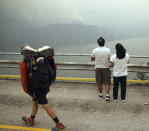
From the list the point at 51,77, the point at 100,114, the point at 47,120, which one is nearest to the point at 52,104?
the point at 47,120

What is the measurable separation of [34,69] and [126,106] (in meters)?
2.71

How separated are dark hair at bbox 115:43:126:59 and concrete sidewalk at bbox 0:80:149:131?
4.13 feet

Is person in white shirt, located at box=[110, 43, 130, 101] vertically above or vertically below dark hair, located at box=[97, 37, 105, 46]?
below

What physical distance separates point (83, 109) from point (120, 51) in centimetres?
170

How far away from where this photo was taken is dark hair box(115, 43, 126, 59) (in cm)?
451

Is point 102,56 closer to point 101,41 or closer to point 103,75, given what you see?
point 101,41

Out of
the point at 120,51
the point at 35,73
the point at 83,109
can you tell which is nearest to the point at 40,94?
the point at 35,73

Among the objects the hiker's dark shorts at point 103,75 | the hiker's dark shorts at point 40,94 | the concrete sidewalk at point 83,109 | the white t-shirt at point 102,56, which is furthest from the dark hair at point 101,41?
the hiker's dark shorts at point 40,94

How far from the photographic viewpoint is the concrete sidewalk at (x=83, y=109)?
377 centimetres

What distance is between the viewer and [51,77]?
3.29 metres

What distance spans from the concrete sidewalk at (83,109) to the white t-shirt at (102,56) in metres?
1.02

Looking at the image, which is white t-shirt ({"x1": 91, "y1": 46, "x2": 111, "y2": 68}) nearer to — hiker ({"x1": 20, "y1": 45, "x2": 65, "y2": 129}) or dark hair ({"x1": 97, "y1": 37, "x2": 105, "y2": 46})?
dark hair ({"x1": 97, "y1": 37, "x2": 105, "y2": 46})

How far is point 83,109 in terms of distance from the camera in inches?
179

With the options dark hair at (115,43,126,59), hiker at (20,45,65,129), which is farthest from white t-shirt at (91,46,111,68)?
hiker at (20,45,65,129)
